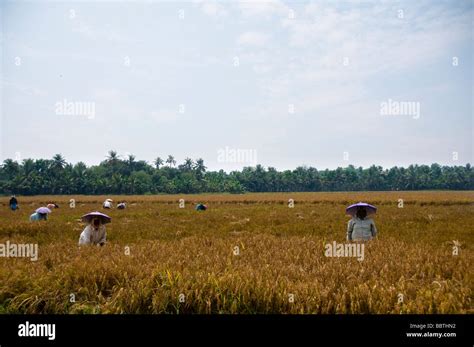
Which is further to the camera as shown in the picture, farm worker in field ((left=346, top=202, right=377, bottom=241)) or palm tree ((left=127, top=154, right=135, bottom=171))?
palm tree ((left=127, top=154, right=135, bottom=171))

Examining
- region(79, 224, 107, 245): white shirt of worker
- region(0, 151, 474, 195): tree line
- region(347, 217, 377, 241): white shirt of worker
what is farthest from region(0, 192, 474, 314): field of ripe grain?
region(0, 151, 474, 195): tree line

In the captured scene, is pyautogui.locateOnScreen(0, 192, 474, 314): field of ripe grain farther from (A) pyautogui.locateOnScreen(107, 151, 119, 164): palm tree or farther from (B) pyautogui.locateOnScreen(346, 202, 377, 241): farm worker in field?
(A) pyautogui.locateOnScreen(107, 151, 119, 164): palm tree

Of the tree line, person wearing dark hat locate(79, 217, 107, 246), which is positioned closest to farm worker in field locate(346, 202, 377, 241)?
person wearing dark hat locate(79, 217, 107, 246)

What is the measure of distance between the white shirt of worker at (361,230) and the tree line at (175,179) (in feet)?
264

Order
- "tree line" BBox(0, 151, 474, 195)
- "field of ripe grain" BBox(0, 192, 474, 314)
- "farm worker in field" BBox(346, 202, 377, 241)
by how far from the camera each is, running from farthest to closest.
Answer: "tree line" BBox(0, 151, 474, 195) → "farm worker in field" BBox(346, 202, 377, 241) → "field of ripe grain" BBox(0, 192, 474, 314)

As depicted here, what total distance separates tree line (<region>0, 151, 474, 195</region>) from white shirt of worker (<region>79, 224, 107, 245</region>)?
257 ft

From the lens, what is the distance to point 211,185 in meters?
97.1

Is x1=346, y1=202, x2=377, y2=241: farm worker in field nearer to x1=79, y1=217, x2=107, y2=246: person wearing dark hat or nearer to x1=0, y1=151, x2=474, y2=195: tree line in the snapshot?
x1=79, y1=217, x2=107, y2=246: person wearing dark hat

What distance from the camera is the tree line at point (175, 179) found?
266 ft

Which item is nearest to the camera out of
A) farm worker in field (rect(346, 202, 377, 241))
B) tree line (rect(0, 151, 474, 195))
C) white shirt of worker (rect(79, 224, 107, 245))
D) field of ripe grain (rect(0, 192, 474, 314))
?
field of ripe grain (rect(0, 192, 474, 314))

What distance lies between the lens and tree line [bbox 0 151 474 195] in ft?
266

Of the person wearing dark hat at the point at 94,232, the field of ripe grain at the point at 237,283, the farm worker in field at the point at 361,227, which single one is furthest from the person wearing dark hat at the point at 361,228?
the person wearing dark hat at the point at 94,232

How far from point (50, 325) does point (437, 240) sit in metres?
12.2

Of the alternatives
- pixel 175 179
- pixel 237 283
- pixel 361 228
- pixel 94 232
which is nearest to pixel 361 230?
pixel 361 228
